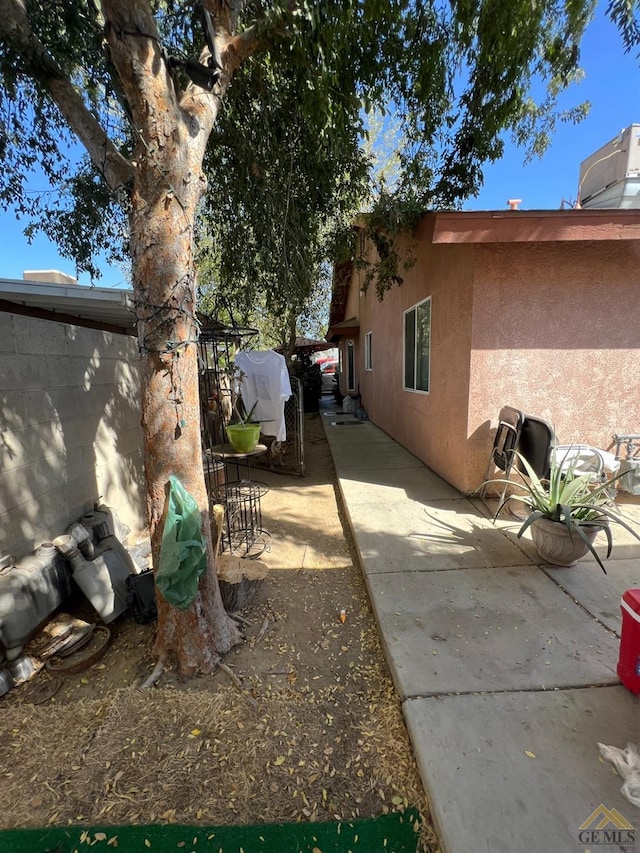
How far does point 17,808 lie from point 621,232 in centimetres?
577

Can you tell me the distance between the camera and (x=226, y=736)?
202cm

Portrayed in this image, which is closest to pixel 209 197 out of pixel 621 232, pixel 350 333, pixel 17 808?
pixel 621 232

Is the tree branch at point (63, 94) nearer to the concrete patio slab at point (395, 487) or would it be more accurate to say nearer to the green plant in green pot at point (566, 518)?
the green plant in green pot at point (566, 518)

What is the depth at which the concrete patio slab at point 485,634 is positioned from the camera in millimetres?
2129

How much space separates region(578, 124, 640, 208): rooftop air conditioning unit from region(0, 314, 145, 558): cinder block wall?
246 inches

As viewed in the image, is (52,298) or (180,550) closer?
(180,550)

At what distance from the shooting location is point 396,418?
8062 millimetres

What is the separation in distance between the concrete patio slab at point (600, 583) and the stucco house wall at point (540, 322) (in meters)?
1.65

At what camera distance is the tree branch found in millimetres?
2342

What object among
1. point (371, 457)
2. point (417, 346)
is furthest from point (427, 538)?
point (417, 346)

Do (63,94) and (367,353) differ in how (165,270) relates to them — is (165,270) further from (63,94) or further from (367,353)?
(367,353)

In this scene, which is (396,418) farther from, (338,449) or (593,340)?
(593,340)

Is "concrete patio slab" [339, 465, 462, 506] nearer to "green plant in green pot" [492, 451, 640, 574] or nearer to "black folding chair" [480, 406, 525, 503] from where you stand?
"black folding chair" [480, 406, 525, 503]

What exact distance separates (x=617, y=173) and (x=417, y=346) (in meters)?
3.24
